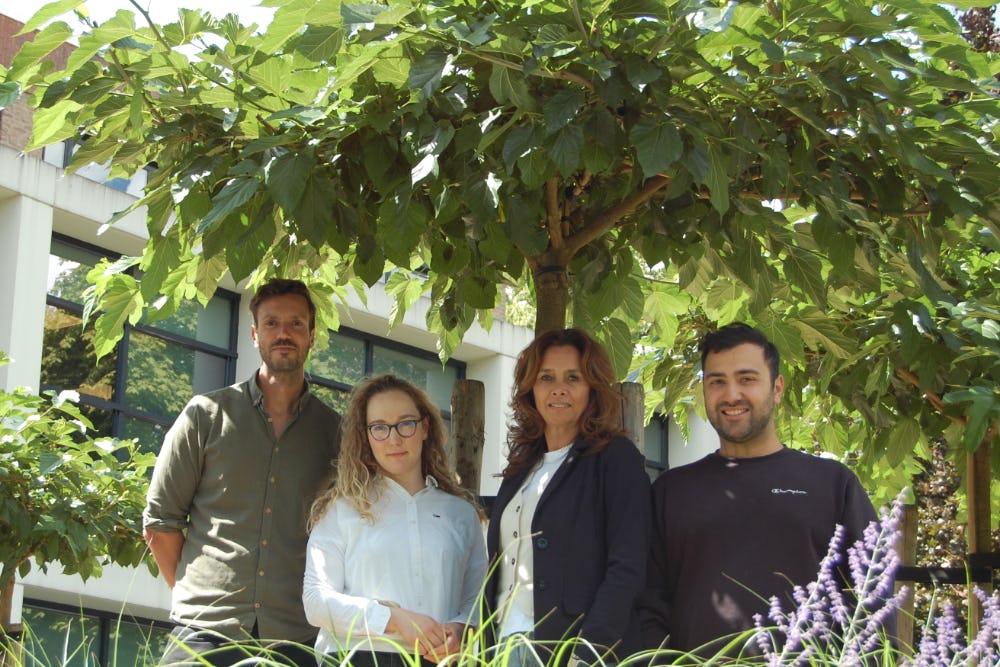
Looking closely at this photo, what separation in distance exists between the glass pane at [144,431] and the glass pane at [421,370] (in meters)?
3.84

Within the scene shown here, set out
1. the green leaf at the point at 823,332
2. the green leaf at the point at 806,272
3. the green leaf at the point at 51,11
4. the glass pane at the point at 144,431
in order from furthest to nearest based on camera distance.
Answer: the glass pane at the point at 144,431 → the green leaf at the point at 823,332 → the green leaf at the point at 806,272 → the green leaf at the point at 51,11

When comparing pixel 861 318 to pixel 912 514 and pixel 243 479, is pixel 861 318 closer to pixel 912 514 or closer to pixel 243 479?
pixel 912 514

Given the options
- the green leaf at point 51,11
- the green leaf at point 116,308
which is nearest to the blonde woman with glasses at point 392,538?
the green leaf at point 116,308

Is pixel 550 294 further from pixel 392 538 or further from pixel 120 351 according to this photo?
pixel 120 351

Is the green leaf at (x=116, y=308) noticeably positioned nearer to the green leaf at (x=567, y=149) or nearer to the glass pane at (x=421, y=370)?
the green leaf at (x=567, y=149)

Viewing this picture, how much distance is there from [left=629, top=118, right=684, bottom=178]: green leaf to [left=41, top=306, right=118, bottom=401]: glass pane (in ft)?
43.6

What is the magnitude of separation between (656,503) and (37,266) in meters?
13.0

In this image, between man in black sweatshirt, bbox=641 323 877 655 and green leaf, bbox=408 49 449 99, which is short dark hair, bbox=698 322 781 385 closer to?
man in black sweatshirt, bbox=641 323 877 655

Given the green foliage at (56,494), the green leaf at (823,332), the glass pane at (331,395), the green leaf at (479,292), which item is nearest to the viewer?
the green leaf at (479,292)

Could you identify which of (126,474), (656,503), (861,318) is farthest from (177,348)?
(656,503)

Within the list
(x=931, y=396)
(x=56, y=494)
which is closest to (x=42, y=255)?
(x=56, y=494)

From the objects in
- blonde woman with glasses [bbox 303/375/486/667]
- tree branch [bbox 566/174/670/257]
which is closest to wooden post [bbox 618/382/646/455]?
tree branch [bbox 566/174/670/257]

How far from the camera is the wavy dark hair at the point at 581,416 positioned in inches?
141

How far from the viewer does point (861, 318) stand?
521 centimetres
